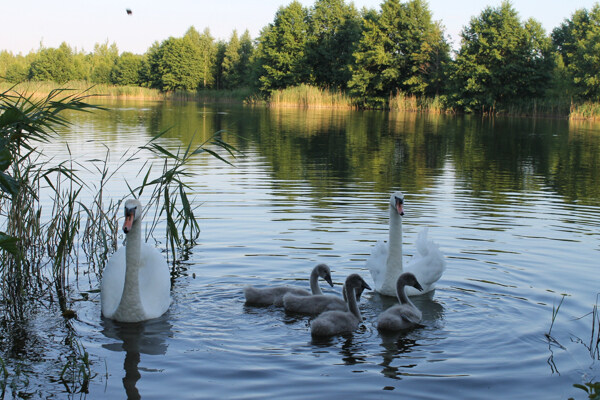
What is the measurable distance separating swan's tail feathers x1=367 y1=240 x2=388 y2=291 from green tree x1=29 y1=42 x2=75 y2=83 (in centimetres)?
9449

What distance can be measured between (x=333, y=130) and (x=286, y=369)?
28757 millimetres

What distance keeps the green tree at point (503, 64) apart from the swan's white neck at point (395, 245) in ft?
164

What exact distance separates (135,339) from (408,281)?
2940 mm

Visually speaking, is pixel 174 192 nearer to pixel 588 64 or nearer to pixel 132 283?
pixel 132 283

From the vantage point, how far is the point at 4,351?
17.6 feet

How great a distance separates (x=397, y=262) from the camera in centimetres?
741

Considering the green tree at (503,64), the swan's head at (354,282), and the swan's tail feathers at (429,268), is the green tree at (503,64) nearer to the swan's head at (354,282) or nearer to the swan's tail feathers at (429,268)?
the swan's tail feathers at (429,268)

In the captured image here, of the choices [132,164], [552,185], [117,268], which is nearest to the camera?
[117,268]

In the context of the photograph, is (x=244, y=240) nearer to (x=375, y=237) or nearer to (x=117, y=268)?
(x=375, y=237)

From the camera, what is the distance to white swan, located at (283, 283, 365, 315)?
6586 millimetres

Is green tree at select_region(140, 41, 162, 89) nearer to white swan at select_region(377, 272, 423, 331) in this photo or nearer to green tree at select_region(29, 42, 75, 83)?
green tree at select_region(29, 42, 75, 83)

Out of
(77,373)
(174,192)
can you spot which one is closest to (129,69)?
(174,192)

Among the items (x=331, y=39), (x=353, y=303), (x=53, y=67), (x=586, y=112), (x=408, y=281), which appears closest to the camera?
(x=353, y=303)

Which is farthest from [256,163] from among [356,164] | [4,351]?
[4,351]
